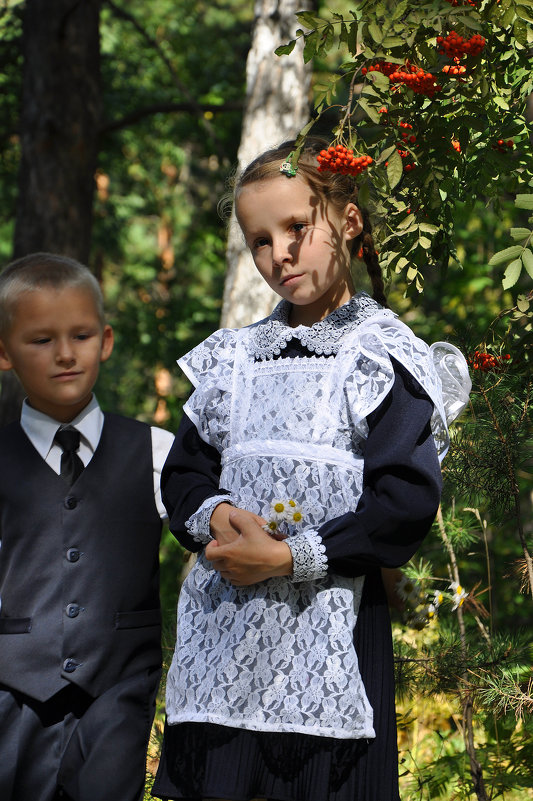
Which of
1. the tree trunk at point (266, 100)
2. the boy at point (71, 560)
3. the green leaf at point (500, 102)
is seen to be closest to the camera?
the boy at point (71, 560)

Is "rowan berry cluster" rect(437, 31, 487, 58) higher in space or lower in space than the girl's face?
higher

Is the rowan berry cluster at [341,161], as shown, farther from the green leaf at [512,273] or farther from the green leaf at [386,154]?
the green leaf at [512,273]

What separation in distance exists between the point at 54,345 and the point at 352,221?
0.86 metres

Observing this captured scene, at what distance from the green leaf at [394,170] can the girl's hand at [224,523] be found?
780mm

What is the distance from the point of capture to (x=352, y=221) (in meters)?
2.09

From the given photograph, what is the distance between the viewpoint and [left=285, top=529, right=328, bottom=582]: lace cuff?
1.80 meters

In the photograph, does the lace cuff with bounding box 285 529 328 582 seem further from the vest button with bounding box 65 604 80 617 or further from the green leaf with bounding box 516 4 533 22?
the green leaf with bounding box 516 4 533 22

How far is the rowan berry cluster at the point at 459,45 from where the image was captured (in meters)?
2.02

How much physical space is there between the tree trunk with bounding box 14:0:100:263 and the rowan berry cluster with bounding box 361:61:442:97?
428 cm

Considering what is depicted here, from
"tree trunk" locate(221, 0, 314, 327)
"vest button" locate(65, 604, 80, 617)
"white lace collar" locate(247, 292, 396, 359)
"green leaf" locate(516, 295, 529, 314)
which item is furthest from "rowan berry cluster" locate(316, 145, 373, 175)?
"tree trunk" locate(221, 0, 314, 327)

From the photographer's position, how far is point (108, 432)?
2.53 m

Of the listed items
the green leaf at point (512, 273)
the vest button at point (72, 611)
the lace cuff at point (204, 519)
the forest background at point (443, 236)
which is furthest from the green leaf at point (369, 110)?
the vest button at point (72, 611)

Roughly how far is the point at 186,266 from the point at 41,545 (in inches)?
486

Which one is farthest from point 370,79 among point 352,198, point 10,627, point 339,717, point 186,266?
point 186,266
